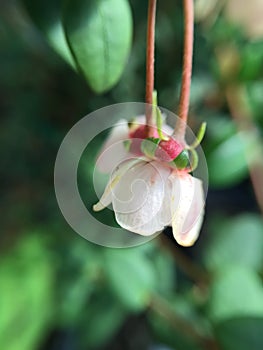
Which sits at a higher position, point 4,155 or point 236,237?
point 4,155

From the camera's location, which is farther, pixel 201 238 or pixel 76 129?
pixel 201 238

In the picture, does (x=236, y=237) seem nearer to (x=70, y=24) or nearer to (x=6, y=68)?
(x=6, y=68)

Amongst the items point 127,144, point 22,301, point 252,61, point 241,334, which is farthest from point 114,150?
point 22,301

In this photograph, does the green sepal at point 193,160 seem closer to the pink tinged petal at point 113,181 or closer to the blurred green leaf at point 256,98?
the pink tinged petal at point 113,181

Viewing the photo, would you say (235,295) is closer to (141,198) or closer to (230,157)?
(230,157)

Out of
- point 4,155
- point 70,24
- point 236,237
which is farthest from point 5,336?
point 70,24

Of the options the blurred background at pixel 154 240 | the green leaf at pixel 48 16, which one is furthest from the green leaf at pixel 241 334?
the green leaf at pixel 48 16

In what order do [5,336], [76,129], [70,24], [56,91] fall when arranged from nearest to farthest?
[70,24] < [76,129] < [56,91] < [5,336]

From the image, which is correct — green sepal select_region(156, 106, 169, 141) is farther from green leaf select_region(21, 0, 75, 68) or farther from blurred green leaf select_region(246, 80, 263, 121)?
blurred green leaf select_region(246, 80, 263, 121)
